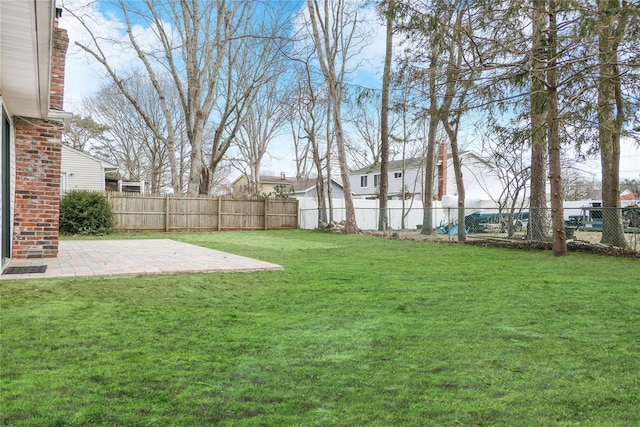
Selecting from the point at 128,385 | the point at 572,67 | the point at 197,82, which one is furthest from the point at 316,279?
the point at 197,82

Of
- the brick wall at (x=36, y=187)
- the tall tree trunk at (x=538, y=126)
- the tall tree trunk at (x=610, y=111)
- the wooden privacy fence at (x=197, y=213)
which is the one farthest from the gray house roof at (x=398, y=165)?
the brick wall at (x=36, y=187)

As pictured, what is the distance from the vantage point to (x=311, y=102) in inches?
736

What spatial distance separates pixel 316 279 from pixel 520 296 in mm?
2404

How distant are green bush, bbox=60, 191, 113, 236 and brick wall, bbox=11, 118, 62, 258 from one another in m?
7.40

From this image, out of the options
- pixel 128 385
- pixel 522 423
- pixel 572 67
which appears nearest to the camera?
pixel 522 423

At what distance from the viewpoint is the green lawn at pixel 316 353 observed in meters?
1.94

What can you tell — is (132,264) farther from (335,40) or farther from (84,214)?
(335,40)

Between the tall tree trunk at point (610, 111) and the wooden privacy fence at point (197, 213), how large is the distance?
12530mm

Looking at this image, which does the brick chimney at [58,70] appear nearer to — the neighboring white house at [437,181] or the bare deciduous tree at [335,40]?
the bare deciduous tree at [335,40]

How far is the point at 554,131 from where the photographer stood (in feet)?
26.2

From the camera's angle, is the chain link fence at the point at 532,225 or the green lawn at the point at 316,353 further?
the chain link fence at the point at 532,225

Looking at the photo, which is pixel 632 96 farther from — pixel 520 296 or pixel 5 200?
pixel 5 200

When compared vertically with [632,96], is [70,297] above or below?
below

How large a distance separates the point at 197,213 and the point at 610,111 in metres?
14.2
